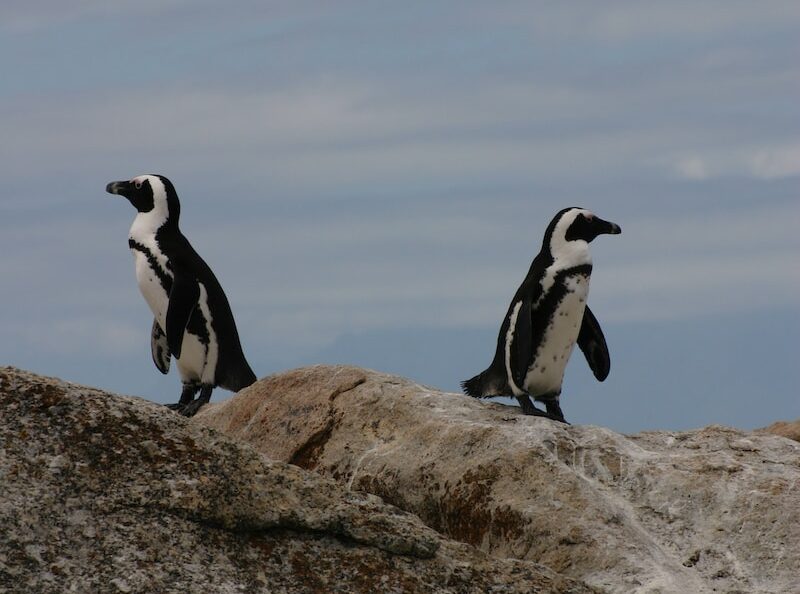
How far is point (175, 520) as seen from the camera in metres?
3.34

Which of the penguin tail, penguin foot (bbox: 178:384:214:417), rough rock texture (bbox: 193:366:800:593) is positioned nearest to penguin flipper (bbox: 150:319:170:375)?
penguin foot (bbox: 178:384:214:417)

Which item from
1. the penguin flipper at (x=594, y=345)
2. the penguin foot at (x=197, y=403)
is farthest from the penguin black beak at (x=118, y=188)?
the penguin flipper at (x=594, y=345)

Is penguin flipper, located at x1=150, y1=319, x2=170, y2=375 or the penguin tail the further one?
penguin flipper, located at x1=150, y1=319, x2=170, y2=375

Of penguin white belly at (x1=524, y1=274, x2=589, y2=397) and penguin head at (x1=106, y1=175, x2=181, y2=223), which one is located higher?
penguin head at (x1=106, y1=175, x2=181, y2=223)

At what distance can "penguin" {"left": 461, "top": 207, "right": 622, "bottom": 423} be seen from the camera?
934 cm

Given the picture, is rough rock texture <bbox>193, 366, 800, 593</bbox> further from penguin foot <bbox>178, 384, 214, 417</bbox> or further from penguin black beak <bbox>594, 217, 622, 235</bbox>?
penguin black beak <bbox>594, 217, 622, 235</bbox>

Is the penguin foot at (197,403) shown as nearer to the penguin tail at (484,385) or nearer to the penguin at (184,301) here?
the penguin at (184,301)

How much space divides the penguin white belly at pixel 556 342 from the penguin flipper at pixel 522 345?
4.1 inches

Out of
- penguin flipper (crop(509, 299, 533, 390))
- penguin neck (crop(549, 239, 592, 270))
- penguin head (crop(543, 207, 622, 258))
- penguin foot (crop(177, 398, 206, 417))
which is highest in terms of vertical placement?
penguin head (crop(543, 207, 622, 258))

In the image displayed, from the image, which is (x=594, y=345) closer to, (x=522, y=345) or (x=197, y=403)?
(x=522, y=345)

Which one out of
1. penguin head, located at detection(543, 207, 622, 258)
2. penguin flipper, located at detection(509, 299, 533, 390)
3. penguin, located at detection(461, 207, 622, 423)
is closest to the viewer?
penguin flipper, located at detection(509, 299, 533, 390)

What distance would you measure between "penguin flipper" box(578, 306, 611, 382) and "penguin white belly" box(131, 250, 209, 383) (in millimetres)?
3330

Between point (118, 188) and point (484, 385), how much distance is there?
412 centimetres

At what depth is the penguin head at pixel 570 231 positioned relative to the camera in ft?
31.5
